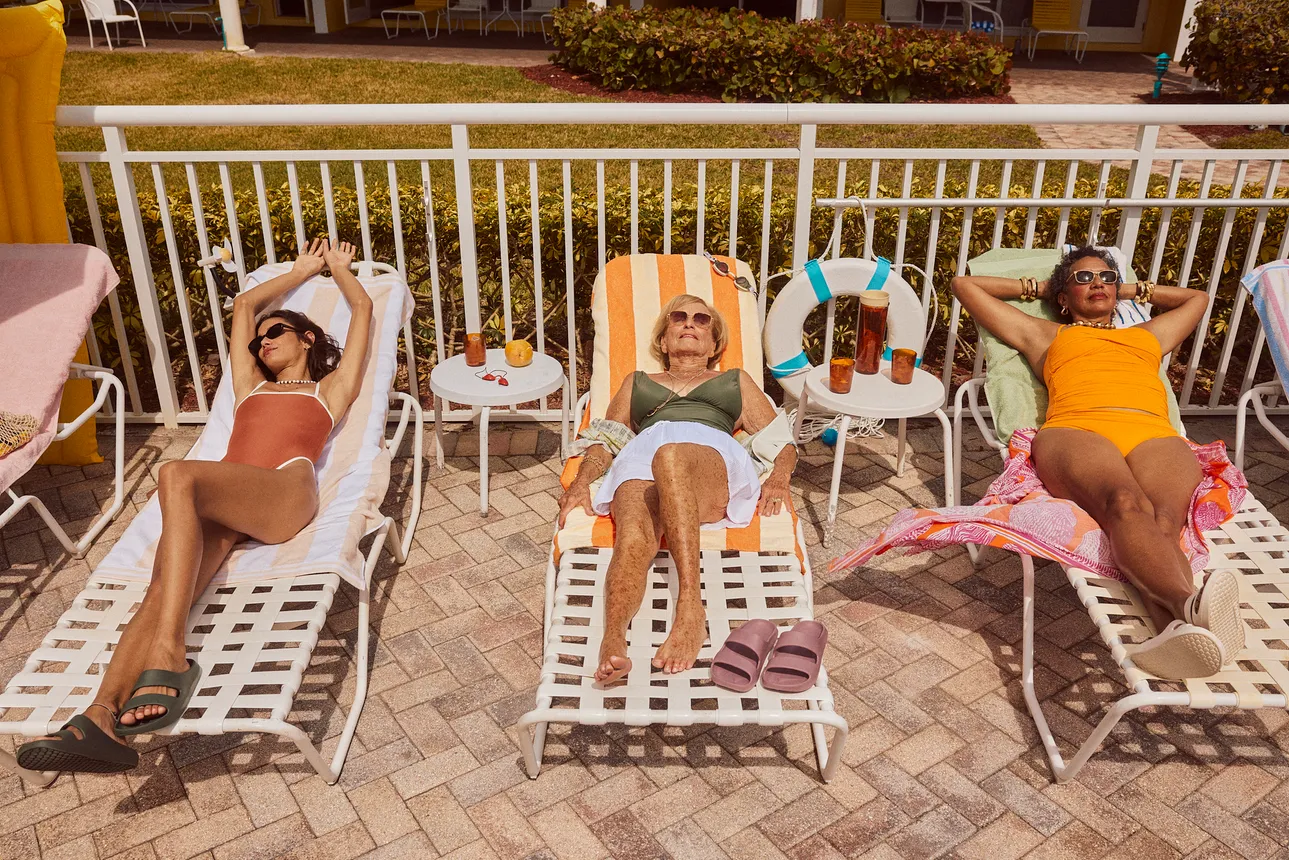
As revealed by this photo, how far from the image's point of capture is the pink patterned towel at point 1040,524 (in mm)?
3115

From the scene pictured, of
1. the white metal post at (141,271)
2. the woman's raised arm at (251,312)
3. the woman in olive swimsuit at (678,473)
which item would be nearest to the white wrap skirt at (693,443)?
the woman in olive swimsuit at (678,473)

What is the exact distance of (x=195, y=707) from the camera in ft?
8.51

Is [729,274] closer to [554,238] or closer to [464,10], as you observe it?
[554,238]

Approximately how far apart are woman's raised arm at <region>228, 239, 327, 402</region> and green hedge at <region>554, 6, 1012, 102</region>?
9.07 m

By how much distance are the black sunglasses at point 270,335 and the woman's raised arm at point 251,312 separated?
0.02 metres

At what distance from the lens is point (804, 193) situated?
435cm

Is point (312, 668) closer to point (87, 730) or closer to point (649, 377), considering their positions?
point (87, 730)

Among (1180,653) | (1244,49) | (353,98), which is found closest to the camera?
(1180,653)

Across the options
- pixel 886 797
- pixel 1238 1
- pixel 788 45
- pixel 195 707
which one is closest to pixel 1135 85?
pixel 1238 1

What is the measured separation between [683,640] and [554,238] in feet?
8.97

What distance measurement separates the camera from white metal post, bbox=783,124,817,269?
166 inches

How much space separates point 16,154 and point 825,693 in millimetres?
3850

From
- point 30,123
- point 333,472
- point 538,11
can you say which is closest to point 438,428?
point 333,472

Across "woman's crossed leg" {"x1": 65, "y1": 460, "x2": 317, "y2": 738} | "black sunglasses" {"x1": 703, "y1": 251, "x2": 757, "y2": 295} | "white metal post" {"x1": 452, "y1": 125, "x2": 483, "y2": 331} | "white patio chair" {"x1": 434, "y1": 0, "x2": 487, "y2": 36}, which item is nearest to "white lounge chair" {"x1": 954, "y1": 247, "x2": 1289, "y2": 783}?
"black sunglasses" {"x1": 703, "y1": 251, "x2": 757, "y2": 295}
